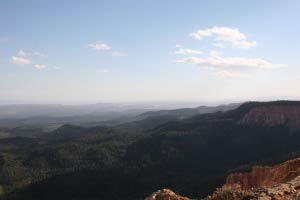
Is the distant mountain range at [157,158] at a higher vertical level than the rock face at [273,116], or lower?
lower

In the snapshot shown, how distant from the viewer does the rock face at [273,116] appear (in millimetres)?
159125

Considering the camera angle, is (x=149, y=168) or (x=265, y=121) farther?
(x=265, y=121)

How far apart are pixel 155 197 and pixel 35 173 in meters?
141

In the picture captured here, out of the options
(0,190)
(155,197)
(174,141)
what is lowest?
(0,190)

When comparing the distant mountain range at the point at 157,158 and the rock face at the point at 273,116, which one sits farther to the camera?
the rock face at the point at 273,116

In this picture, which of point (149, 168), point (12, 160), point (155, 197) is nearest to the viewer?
point (155, 197)

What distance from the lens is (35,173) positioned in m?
158

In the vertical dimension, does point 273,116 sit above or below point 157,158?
A: above

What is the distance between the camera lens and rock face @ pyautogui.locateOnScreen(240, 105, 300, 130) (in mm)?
159125

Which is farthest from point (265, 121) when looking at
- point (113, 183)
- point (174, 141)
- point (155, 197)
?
point (155, 197)

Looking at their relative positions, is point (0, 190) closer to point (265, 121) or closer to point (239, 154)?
point (239, 154)

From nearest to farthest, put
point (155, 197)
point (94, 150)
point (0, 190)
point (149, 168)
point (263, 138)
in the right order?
point (155, 197) < point (0, 190) < point (149, 168) < point (263, 138) < point (94, 150)

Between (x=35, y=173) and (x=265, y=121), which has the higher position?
(x=265, y=121)

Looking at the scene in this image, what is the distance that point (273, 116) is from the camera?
164875mm
